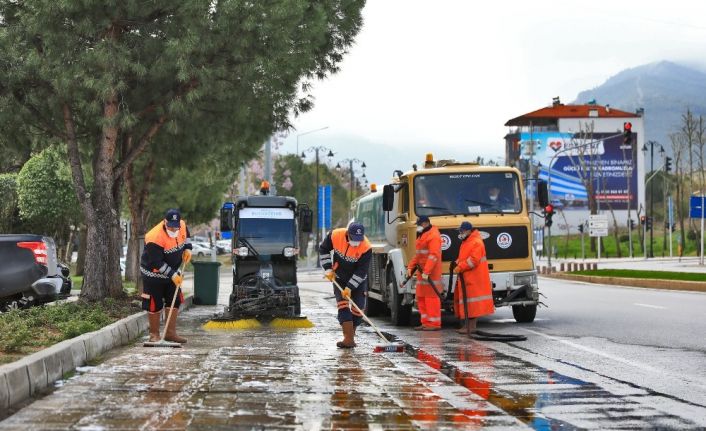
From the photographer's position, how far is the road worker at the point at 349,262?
45.3ft

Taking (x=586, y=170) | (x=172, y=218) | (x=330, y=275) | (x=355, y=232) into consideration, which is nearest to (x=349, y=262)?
(x=330, y=275)

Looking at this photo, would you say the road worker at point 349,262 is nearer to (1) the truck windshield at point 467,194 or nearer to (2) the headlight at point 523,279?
(1) the truck windshield at point 467,194

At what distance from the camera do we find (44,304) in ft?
53.9

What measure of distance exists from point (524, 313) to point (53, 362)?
10.1m

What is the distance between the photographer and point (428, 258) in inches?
635

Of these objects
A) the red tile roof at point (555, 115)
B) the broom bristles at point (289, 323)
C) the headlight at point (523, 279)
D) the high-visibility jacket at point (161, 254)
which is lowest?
the broom bristles at point (289, 323)

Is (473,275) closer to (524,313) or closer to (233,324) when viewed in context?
(524,313)

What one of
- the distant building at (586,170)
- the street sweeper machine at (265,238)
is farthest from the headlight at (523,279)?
the distant building at (586,170)

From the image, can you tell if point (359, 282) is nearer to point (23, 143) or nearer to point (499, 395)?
point (499, 395)

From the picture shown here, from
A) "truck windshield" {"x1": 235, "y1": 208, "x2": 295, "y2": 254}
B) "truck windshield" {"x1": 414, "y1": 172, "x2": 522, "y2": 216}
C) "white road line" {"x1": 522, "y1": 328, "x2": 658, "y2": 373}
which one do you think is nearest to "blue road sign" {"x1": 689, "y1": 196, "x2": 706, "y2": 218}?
"truck windshield" {"x1": 414, "y1": 172, "x2": 522, "y2": 216}

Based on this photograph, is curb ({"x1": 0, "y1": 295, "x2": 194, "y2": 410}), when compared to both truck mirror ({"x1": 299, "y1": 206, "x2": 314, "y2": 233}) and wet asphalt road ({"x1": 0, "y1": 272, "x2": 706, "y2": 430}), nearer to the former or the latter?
wet asphalt road ({"x1": 0, "y1": 272, "x2": 706, "y2": 430})

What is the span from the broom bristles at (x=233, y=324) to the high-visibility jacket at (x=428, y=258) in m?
2.73

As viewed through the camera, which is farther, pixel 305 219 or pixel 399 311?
pixel 305 219

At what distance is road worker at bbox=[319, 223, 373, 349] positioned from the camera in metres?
13.8
